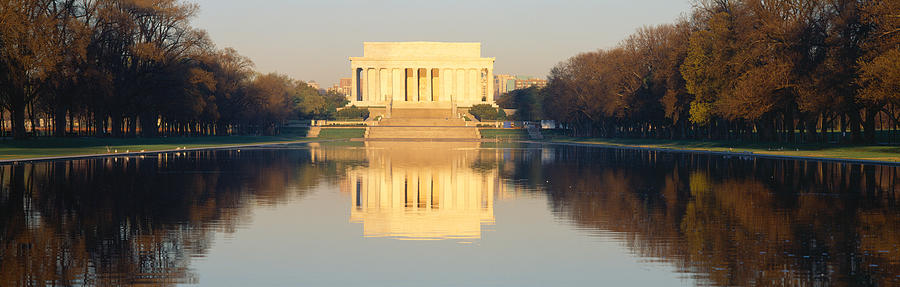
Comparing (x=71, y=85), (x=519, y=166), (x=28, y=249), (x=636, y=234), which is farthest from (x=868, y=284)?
(x=71, y=85)

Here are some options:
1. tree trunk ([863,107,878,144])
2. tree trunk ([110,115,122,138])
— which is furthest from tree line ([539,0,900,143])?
tree trunk ([110,115,122,138])

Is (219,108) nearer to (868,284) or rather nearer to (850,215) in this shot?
(850,215)

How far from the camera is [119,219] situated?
18375 mm

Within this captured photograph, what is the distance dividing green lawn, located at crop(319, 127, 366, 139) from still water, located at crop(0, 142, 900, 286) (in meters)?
90.6

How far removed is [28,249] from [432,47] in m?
158

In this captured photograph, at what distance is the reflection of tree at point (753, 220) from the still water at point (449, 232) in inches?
2.0

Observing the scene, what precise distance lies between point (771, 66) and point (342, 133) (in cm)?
7545

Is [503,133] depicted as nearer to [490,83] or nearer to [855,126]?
[490,83]

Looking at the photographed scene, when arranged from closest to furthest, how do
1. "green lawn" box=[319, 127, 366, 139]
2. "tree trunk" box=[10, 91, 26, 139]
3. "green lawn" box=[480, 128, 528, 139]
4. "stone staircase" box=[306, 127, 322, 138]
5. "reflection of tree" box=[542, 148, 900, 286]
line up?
"reflection of tree" box=[542, 148, 900, 286] < "tree trunk" box=[10, 91, 26, 139] < "green lawn" box=[480, 128, 528, 139] < "green lawn" box=[319, 127, 366, 139] < "stone staircase" box=[306, 127, 322, 138]

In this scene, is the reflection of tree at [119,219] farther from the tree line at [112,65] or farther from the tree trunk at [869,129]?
the tree trunk at [869,129]

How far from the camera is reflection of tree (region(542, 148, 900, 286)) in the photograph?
12.5m

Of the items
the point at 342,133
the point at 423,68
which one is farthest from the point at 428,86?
the point at 342,133

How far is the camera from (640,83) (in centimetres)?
8625

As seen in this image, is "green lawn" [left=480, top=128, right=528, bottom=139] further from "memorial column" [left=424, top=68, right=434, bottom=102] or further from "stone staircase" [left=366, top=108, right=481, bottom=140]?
"memorial column" [left=424, top=68, right=434, bottom=102]
